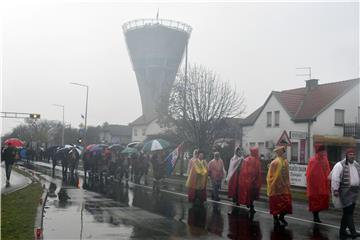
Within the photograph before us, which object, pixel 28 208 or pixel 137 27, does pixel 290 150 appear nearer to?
pixel 28 208

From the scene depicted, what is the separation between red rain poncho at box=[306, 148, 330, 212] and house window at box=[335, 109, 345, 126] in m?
28.2

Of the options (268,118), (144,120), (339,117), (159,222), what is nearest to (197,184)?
(159,222)

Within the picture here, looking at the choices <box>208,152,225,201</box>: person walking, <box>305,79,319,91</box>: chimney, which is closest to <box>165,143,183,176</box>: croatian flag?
<box>208,152,225,201</box>: person walking

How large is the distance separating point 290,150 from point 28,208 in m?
29.1

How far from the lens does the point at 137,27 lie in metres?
112

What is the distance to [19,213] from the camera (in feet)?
39.5

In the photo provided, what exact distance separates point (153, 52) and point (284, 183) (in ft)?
322

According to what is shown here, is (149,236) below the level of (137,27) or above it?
below

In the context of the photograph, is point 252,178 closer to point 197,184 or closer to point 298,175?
point 197,184

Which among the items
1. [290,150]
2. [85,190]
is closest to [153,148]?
[85,190]

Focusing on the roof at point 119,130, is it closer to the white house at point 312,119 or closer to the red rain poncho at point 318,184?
the white house at point 312,119

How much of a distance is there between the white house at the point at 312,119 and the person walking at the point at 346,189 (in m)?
26.3

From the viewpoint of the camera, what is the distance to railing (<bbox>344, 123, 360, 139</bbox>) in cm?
3878

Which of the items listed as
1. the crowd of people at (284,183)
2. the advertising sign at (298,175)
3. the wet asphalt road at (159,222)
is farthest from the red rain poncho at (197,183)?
the advertising sign at (298,175)
